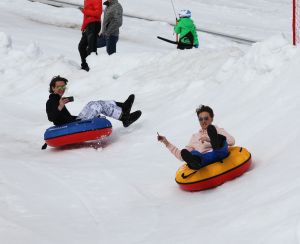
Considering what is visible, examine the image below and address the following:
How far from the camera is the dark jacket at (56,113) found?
10.5m

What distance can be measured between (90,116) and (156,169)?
2002mm

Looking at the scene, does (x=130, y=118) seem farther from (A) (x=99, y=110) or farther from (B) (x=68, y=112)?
(B) (x=68, y=112)

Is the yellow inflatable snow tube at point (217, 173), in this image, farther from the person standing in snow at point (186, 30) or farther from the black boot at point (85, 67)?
the person standing in snow at point (186, 30)

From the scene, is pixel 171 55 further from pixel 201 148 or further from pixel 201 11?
pixel 201 11

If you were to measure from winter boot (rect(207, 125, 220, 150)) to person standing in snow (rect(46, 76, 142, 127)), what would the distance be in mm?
3197

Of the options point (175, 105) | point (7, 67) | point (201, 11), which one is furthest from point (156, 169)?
point (201, 11)

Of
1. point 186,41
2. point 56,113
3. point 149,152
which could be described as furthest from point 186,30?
point 149,152

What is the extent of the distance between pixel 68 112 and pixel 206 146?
11.5 feet

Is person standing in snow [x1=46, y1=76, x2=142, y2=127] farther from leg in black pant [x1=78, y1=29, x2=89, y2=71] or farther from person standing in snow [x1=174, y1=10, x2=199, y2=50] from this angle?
person standing in snow [x1=174, y1=10, x2=199, y2=50]

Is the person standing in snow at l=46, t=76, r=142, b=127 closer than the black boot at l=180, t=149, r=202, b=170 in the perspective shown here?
No

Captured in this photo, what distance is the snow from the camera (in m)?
6.61

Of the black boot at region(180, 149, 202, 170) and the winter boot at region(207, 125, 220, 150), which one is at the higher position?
the winter boot at region(207, 125, 220, 150)

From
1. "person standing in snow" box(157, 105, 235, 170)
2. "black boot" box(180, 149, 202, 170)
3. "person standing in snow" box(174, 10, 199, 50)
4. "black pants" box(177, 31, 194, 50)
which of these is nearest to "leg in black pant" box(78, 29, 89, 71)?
"person standing in snow" box(174, 10, 199, 50)

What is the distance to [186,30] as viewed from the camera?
1564 centimetres
